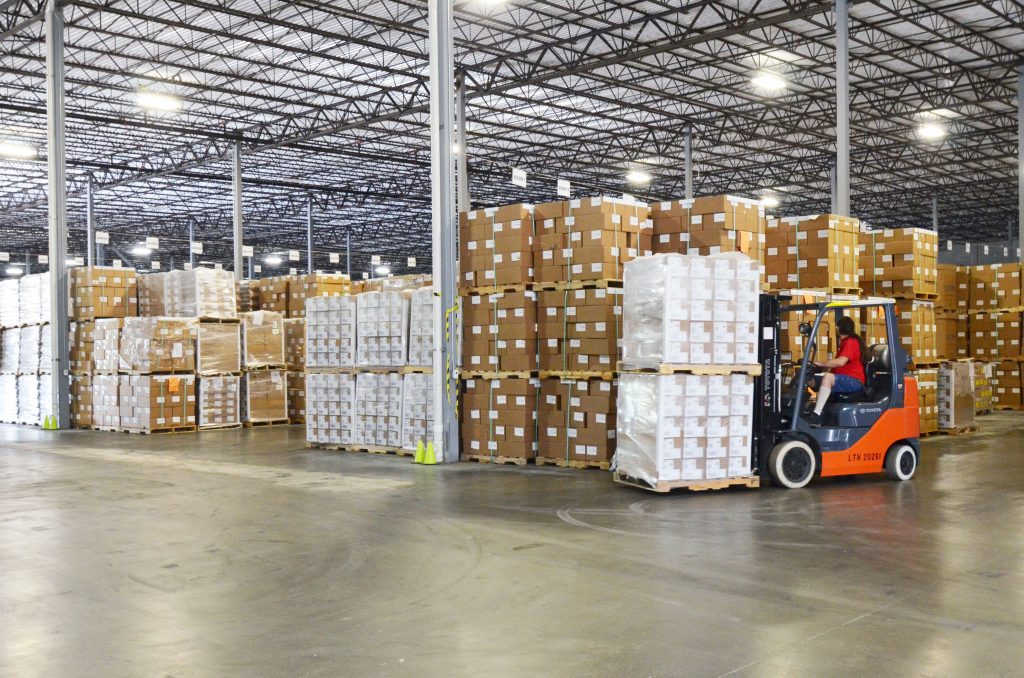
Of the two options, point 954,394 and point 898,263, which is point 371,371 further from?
point 954,394

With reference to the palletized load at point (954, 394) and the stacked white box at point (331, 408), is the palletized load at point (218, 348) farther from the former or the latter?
the palletized load at point (954, 394)

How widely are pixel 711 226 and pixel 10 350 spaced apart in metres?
14.7

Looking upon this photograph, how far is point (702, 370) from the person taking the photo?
26.5ft

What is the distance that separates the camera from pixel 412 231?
45.0 m

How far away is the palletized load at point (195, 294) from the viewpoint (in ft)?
53.7

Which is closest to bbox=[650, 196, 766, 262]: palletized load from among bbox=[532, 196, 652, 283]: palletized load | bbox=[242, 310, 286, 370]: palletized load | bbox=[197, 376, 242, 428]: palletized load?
bbox=[532, 196, 652, 283]: palletized load

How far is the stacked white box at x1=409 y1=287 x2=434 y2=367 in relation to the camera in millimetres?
11156

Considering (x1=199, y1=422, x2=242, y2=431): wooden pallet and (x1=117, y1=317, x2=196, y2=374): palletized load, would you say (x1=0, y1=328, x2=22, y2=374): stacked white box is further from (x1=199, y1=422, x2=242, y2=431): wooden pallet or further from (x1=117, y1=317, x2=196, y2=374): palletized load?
(x1=199, y1=422, x2=242, y2=431): wooden pallet

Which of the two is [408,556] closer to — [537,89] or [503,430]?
[503,430]

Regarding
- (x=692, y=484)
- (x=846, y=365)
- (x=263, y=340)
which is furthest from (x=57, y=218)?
(x=846, y=365)

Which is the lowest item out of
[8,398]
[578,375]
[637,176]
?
[8,398]

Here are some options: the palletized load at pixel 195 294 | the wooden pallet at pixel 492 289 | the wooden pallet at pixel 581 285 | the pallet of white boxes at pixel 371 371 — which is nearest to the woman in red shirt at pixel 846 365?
the wooden pallet at pixel 581 285

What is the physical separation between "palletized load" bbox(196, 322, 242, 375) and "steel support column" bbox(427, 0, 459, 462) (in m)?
6.91

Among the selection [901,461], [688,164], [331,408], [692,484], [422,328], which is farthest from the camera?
[688,164]
